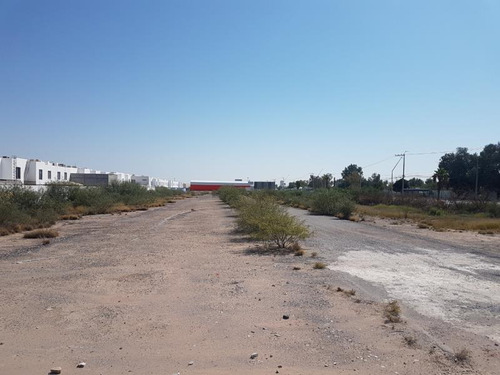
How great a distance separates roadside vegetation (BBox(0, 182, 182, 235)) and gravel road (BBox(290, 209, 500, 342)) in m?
20.3

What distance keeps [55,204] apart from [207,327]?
42825 millimetres

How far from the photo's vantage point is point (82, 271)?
48.8 feet

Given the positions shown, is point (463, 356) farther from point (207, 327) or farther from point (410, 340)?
point (207, 327)

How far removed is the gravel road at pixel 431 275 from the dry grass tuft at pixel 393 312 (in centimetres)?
47

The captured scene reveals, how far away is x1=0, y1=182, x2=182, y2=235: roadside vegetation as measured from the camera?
33.1m

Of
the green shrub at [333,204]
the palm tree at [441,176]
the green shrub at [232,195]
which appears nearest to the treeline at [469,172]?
the palm tree at [441,176]

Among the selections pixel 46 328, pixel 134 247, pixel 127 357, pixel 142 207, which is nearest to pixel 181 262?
pixel 134 247

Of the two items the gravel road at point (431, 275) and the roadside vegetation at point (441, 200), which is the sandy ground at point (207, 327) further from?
the roadside vegetation at point (441, 200)

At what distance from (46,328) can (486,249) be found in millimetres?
20750

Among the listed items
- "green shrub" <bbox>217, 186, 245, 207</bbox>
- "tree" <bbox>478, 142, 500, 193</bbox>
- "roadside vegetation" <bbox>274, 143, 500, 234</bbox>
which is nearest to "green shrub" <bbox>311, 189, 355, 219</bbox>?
"roadside vegetation" <bbox>274, 143, 500, 234</bbox>

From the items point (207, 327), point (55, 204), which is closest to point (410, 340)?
point (207, 327)

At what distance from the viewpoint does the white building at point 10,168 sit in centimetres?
7031

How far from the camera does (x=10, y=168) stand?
7156cm

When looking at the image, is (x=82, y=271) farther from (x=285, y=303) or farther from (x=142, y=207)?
(x=142, y=207)
